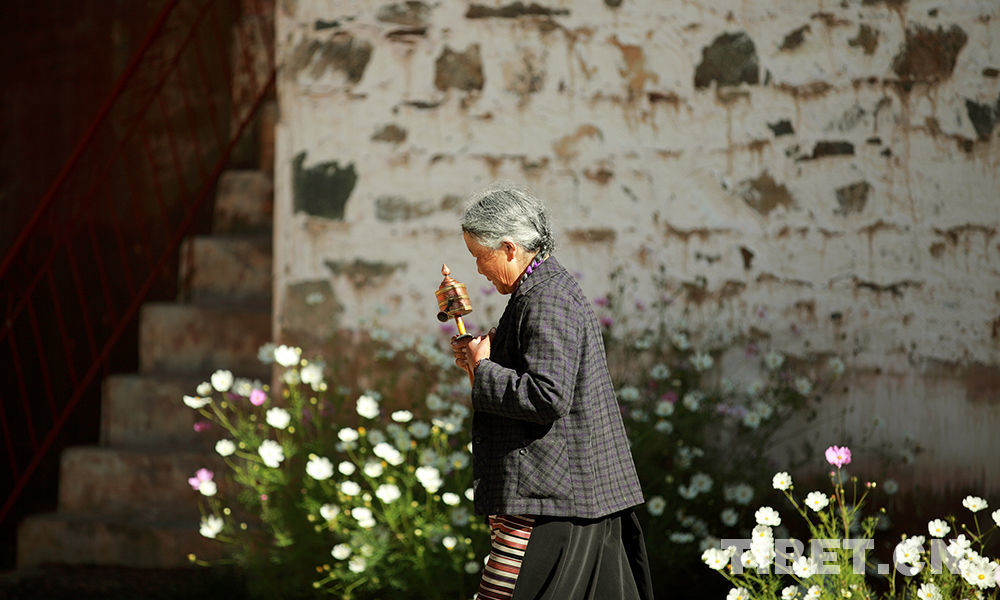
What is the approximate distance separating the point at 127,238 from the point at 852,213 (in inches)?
166

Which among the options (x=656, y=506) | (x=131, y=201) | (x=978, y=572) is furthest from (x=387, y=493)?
(x=131, y=201)

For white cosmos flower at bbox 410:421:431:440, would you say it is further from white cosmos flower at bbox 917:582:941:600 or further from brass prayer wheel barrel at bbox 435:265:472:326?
white cosmos flower at bbox 917:582:941:600

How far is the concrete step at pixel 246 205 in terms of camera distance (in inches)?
205

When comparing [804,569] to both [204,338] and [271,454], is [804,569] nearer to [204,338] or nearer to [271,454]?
[271,454]

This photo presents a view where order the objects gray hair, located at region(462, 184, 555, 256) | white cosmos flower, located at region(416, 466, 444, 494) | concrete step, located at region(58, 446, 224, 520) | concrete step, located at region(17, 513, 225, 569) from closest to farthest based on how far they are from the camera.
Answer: gray hair, located at region(462, 184, 555, 256)
white cosmos flower, located at region(416, 466, 444, 494)
concrete step, located at region(17, 513, 225, 569)
concrete step, located at region(58, 446, 224, 520)

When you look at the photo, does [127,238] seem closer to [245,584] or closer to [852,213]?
[245,584]

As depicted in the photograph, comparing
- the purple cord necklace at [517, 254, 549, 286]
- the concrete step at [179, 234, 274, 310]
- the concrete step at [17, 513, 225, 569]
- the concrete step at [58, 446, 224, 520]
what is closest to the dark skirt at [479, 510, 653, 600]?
the purple cord necklace at [517, 254, 549, 286]

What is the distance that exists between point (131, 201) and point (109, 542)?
2.54 meters

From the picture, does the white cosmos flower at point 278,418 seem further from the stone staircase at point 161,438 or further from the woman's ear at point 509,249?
the woman's ear at point 509,249

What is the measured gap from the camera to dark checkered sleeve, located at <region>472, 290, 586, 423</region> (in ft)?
6.59

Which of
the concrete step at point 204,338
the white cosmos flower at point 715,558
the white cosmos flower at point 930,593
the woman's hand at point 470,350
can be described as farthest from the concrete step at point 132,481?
the white cosmos flower at point 930,593

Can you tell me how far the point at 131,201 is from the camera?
5930 mm

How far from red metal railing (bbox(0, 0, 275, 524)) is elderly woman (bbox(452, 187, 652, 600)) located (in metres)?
3.57

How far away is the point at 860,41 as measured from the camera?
3707 mm
